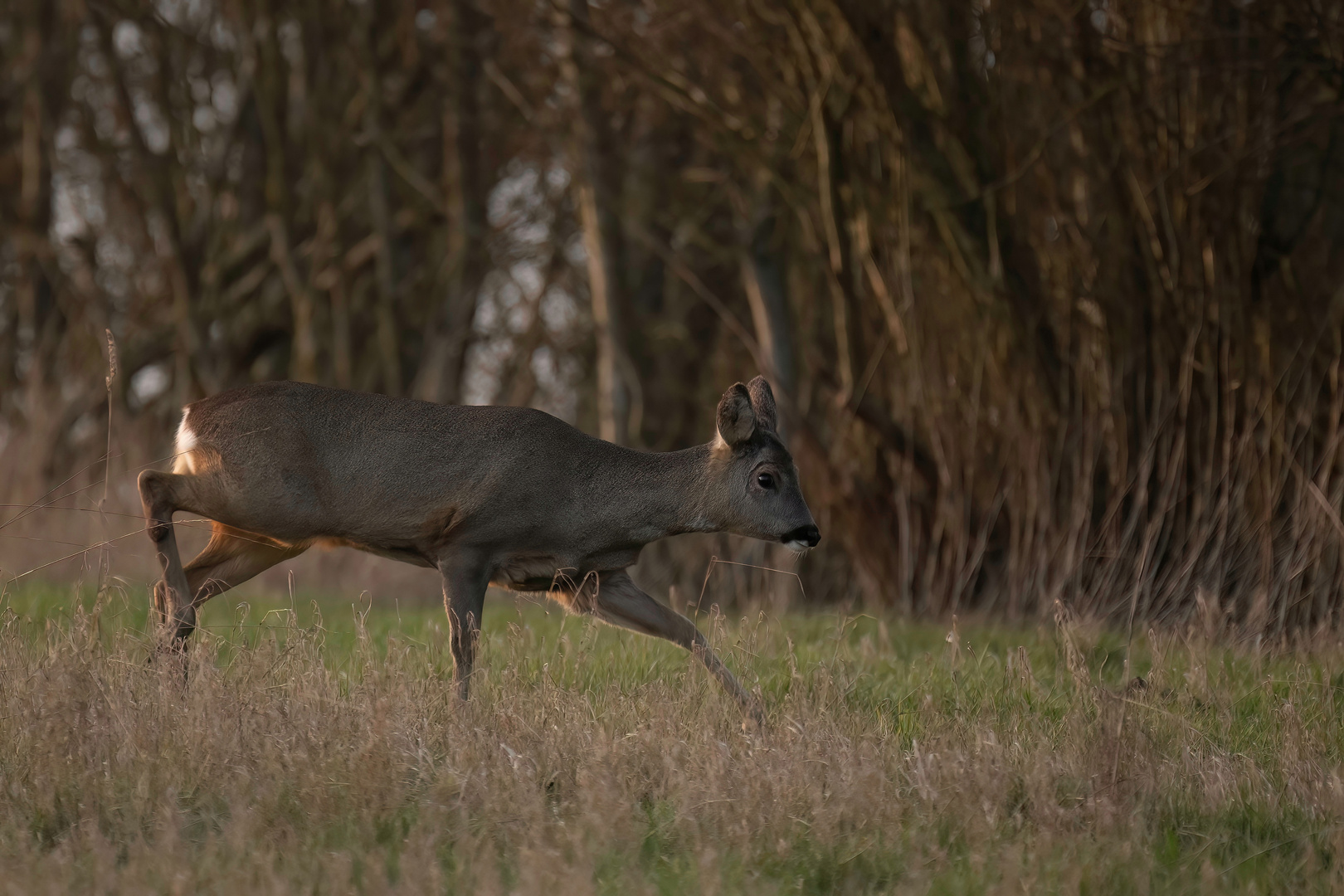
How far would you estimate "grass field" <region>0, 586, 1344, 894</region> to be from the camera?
13.5 feet

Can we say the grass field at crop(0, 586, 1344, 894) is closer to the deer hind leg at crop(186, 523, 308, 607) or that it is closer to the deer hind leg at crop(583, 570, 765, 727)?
the deer hind leg at crop(583, 570, 765, 727)

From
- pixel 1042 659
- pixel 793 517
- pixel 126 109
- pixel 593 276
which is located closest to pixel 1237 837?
pixel 793 517

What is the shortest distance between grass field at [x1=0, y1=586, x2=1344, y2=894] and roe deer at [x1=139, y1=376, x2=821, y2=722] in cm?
39

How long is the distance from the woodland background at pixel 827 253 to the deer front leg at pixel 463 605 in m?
1.51

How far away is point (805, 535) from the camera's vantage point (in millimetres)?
6789

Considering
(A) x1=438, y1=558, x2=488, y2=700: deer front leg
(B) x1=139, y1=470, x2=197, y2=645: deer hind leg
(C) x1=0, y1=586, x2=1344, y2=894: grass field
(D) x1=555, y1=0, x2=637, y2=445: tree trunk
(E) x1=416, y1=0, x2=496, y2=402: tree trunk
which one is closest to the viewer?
(C) x1=0, y1=586, x2=1344, y2=894: grass field

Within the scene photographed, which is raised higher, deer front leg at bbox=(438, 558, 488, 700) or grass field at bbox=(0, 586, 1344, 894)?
deer front leg at bbox=(438, 558, 488, 700)

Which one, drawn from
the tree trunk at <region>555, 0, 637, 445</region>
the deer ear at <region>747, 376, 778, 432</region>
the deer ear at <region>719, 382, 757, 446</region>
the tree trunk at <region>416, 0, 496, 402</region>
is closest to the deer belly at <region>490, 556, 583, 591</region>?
the deer ear at <region>719, 382, 757, 446</region>

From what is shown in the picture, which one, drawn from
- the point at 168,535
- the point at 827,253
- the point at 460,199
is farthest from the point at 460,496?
the point at 460,199

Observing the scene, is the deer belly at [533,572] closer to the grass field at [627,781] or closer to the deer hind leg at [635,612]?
the deer hind leg at [635,612]

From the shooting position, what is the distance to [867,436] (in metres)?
11.4

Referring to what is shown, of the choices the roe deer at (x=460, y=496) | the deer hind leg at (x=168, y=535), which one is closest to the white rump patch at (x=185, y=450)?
the roe deer at (x=460, y=496)

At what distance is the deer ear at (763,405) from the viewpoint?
704 cm

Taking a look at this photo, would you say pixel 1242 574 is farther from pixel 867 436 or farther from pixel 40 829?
pixel 40 829
